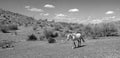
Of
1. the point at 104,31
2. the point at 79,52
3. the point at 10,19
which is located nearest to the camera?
the point at 79,52

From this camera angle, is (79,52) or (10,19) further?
(10,19)

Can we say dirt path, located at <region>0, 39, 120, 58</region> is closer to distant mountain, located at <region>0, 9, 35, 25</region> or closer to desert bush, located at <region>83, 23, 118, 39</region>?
desert bush, located at <region>83, 23, 118, 39</region>

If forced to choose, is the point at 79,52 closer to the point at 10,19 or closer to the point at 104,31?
the point at 104,31

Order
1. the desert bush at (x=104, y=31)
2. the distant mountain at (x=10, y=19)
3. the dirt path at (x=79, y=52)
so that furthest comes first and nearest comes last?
the distant mountain at (x=10, y=19)
the desert bush at (x=104, y=31)
the dirt path at (x=79, y=52)

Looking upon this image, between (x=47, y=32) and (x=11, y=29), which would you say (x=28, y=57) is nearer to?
(x=47, y=32)

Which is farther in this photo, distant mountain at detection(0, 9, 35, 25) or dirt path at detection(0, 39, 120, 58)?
distant mountain at detection(0, 9, 35, 25)

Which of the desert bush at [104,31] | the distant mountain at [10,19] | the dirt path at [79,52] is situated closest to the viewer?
the dirt path at [79,52]

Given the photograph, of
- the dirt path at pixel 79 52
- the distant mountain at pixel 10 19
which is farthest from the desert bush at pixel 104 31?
the distant mountain at pixel 10 19

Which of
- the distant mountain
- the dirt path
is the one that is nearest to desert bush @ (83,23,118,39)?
the dirt path

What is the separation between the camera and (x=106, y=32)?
3462 cm

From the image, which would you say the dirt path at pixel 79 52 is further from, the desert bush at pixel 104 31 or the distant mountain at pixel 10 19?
the distant mountain at pixel 10 19

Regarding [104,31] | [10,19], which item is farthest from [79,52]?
[10,19]

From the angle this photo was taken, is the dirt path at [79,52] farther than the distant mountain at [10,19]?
No

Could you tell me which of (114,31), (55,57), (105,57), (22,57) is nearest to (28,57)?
(22,57)
